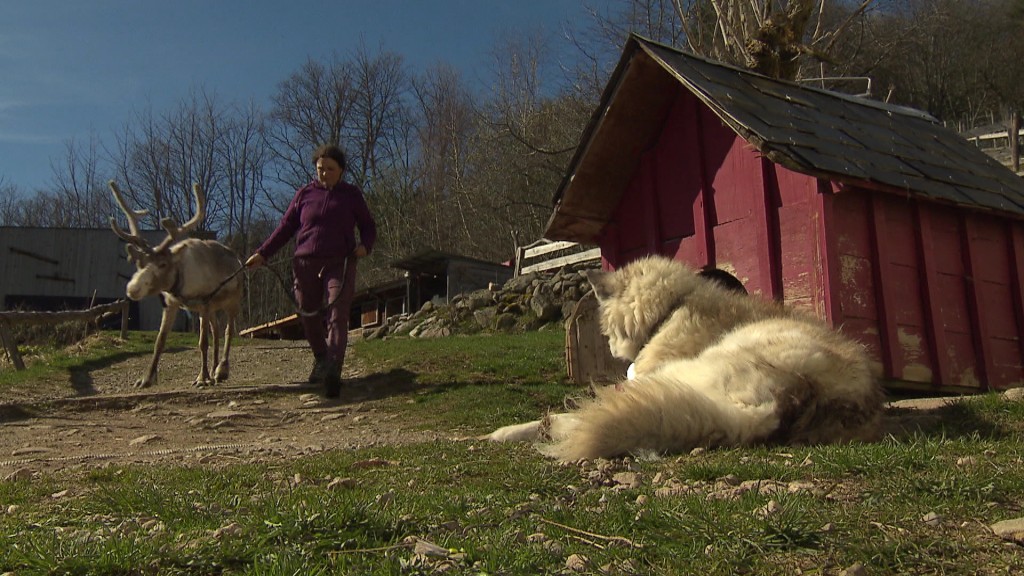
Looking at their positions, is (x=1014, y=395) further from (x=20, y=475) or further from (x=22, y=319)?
(x=22, y=319)

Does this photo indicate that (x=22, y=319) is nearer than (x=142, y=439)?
No

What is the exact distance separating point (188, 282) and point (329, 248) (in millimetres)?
2912

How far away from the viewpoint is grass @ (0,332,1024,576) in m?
2.21

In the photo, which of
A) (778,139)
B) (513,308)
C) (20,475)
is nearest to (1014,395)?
(778,139)

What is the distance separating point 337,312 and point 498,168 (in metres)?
25.9

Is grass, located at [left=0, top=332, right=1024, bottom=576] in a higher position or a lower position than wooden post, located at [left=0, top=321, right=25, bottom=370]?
lower

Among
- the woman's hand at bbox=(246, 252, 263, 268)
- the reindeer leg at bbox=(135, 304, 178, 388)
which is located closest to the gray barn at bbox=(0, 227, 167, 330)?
the reindeer leg at bbox=(135, 304, 178, 388)

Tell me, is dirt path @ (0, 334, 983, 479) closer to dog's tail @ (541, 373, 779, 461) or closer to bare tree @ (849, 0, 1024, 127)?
dog's tail @ (541, 373, 779, 461)

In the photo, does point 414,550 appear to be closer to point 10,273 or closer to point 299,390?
point 299,390

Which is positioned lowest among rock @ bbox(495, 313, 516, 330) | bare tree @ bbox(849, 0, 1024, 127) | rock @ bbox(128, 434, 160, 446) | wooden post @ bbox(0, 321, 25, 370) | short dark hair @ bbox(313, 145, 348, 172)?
rock @ bbox(128, 434, 160, 446)

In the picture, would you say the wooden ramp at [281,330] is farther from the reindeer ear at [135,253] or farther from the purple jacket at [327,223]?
the purple jacket at [327,223]

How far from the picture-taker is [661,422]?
4090mm

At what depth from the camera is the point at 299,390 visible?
981cm

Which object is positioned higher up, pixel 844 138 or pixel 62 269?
pixel 62 269
